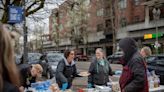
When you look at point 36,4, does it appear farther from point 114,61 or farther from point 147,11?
point 147,11

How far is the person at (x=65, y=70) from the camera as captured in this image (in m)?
7.54

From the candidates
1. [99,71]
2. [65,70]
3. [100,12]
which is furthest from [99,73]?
[100,12]

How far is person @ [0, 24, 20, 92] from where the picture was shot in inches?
81.1

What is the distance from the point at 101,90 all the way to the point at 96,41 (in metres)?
60.8

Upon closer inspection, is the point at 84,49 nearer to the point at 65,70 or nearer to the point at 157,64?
the point at 157,64

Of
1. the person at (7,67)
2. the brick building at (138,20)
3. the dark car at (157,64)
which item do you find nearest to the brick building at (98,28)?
the brick building at (138,20)

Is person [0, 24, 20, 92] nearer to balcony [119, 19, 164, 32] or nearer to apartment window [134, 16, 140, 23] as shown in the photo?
balcony [119, 19, 164, 32]

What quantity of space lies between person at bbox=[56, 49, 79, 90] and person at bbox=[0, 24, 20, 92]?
531 cm

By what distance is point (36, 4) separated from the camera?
20547 mm

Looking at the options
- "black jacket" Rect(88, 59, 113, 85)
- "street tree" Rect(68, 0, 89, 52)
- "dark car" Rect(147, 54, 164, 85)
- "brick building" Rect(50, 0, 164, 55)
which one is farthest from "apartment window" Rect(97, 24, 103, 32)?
"black jacket" Rect(88, 59, 113, 85)

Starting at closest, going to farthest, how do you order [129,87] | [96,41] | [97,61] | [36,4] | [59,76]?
[129,87] < [59,76] < [97,61] < [36,4] < [96,41]

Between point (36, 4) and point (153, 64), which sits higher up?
point (36, 4)

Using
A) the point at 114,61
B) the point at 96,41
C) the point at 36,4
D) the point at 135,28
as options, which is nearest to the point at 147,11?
the point at 135,28

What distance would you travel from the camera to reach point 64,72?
7844 mm
